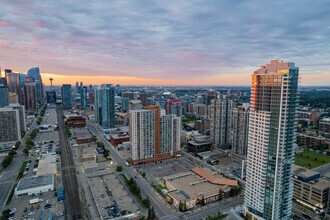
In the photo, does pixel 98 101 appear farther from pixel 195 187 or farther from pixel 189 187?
pixel 195 187

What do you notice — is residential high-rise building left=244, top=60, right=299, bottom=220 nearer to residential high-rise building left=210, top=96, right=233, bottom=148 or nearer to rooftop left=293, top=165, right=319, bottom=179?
rooftop left=293, top=165, right=319, bottom=179

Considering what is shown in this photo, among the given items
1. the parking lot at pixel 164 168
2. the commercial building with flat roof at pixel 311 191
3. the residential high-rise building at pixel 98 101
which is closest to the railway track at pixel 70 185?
the parking lot at pixel 164 168

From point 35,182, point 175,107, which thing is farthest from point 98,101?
point 35,182

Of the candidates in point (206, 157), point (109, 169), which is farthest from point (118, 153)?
point (206, 157)

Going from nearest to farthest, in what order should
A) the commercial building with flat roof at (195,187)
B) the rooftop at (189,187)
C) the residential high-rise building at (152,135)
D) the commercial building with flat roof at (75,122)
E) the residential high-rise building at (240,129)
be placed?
the commercial building with flat roof at (195,187) → the rooftop at (189,187) → the residential high-rise building at (152,135) → the residential high-rise building at (240,129) → the commercial building with flat roof at (75,122)

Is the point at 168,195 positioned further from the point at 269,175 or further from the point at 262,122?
the point at 262,122

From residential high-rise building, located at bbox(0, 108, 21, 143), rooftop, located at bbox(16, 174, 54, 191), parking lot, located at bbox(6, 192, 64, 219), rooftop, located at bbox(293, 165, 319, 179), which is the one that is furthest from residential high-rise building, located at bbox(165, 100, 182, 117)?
parking lot, located at bbox(6, 192, 64, 219)

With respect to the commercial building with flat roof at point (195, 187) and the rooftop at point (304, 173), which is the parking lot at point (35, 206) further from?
the rooftop at point (304, 173)
